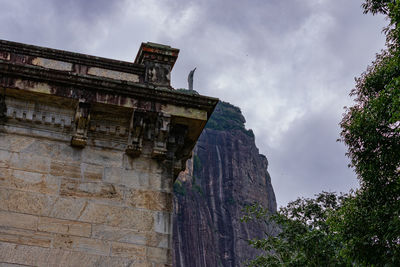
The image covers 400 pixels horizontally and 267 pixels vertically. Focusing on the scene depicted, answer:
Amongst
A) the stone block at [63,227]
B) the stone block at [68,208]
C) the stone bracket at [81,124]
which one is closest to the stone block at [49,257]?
the stone block at [63,227]

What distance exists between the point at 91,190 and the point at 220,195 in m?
104

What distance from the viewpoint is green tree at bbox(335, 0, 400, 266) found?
12.3m

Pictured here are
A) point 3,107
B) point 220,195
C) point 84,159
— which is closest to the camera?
point 3,107

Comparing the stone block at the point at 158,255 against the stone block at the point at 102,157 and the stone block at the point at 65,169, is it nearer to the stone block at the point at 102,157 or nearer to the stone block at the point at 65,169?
the stone block at the point at 102,157

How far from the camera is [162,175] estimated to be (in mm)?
9281

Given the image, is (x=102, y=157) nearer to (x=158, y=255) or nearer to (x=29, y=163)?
(x=29, y=163)

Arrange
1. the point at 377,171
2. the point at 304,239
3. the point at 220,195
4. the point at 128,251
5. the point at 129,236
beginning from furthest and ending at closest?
the point at 220,195
the point at 304,239
the point at 377,171
the point at 129,236
the point at 128,251

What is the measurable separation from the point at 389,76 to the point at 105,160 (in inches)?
324

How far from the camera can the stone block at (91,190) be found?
8.60 metres

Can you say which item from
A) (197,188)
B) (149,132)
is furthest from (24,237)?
(197,188)

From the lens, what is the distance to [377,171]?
13352 mm

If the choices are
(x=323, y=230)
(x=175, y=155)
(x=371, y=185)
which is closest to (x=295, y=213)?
(x=323, y=230)

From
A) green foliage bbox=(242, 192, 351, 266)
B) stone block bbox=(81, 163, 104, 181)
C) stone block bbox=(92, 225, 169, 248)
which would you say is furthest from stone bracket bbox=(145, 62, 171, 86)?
green foliage bbox=(242, 192, 351, 266)

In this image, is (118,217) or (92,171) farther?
(92,171)
